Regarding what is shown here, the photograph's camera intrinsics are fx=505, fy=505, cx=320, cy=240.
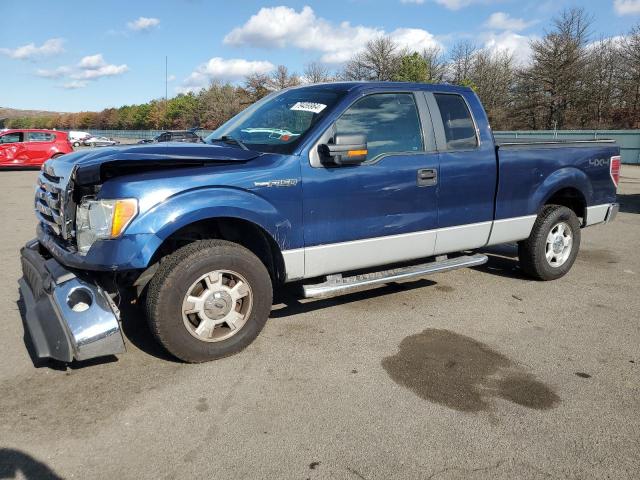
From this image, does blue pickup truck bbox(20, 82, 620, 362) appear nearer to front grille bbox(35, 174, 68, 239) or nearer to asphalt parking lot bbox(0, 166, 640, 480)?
front grille bbox(35, 174, 68, 239)

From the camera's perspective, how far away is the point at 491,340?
3986 mm

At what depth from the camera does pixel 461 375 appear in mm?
3412

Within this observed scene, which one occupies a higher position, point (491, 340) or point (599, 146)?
point (599, 146)

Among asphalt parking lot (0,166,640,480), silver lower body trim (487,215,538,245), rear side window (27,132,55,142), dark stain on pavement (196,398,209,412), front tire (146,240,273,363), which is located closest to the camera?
asphalt parking lot (0,166,640,480)

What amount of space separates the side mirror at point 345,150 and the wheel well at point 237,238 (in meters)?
0.74

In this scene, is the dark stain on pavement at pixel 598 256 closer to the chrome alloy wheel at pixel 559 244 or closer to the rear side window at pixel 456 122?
the chrome alloy wheel at pixel 559 244

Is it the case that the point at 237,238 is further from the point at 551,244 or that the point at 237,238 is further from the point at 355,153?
the point at 551,244

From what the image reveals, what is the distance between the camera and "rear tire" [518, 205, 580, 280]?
5.28 meters

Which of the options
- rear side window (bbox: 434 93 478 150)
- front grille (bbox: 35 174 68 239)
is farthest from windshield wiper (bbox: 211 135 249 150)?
rear side window (bbox: 434 93 478 150)

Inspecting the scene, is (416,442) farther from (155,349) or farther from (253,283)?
(155,349)

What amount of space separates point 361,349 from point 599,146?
3.83 metres

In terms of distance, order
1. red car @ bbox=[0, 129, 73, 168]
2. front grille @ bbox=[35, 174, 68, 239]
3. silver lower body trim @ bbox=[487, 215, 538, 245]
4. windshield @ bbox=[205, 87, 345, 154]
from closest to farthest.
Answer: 1. front grille @ bbox=[35, 174, 68, 239]
2. windshield @ bbox=[205, 87, 345, 154]
3. silver lower body trim @ bbox=[487, 215, 538, 245]
4. red car @ bbox=[0, 129, 73, 168]

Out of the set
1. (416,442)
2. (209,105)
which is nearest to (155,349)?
(416,442)

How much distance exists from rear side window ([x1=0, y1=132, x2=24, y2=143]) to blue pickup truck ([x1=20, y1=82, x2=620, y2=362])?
1969cm
